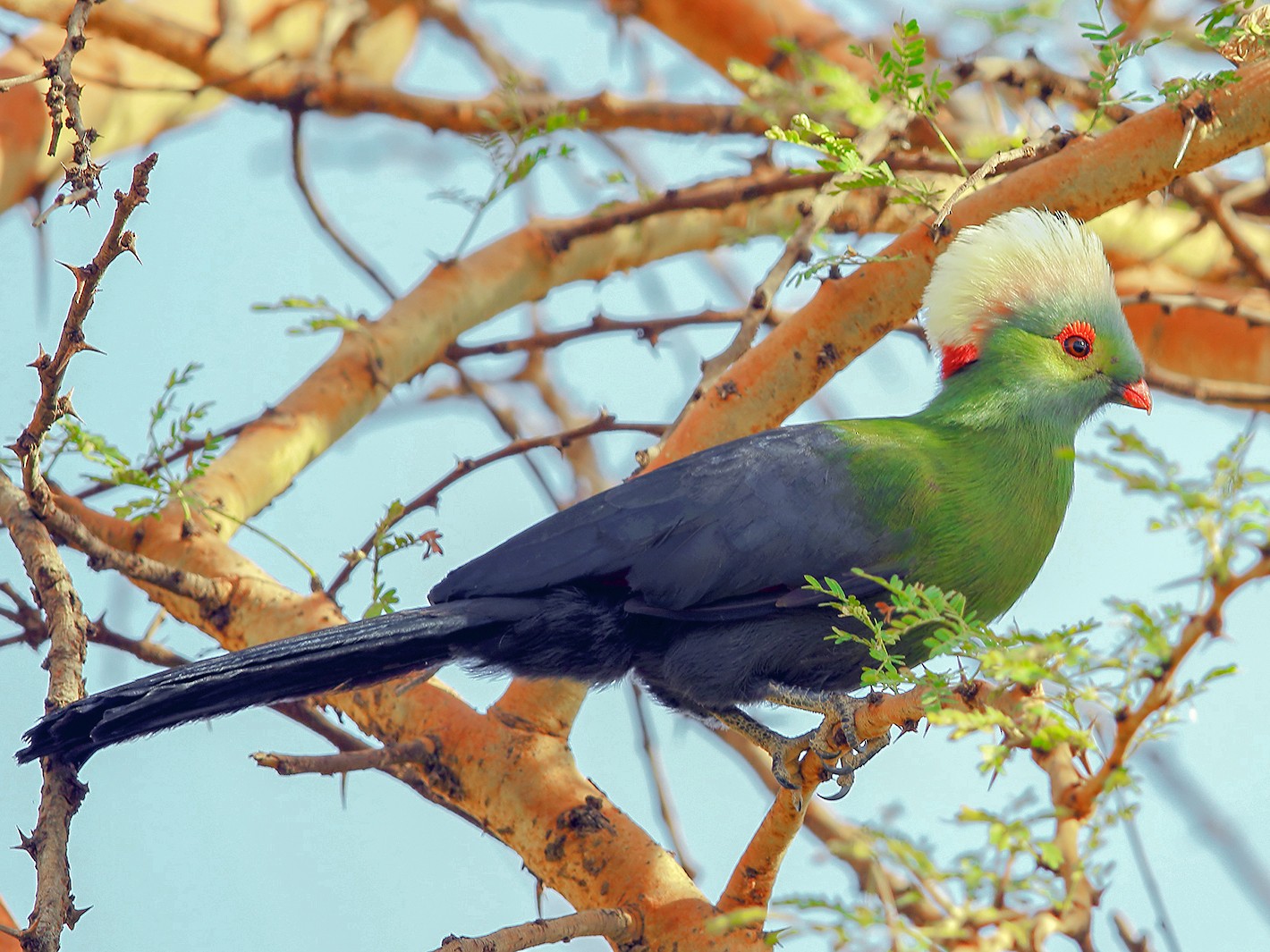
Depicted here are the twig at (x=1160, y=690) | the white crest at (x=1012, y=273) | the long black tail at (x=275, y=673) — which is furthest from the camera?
the white crest at (x=1012, y=273)

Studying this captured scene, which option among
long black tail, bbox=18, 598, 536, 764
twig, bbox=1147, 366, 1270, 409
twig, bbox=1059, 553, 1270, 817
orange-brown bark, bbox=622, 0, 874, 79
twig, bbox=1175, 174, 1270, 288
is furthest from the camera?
orange-brown bark, bbox=622, 0, 874, 79

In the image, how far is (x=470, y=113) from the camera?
205 inches

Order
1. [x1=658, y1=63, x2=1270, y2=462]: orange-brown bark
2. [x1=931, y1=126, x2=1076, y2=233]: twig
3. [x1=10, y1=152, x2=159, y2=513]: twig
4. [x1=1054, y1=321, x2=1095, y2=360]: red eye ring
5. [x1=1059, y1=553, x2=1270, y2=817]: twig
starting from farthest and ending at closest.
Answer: [x1=1054, y1=321, x2=1095, y2=360]: red eye ring < [x1=658, y1=63, x2=1270, y2=462]: orange-brown bark < [x1=931, y1=126, x2=1076, y2=233]: twig < [x1=10, y1=152, x2=159, y2=513]: twig < [x1=1059, y1=553, x2=1270, y2=817]: twig

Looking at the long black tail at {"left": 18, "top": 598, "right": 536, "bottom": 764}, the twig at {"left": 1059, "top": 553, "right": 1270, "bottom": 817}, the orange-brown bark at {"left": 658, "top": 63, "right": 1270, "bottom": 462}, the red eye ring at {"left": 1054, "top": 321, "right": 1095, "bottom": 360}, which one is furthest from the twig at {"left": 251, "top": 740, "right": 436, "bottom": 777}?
the red eye ring at {"left": 1054, "top": 321, "right": 1095, "bottom": 360}

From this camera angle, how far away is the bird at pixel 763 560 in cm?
325

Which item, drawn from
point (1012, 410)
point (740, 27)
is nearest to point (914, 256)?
point (1012, 410)

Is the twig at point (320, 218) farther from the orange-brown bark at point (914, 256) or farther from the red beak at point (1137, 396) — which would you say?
the red beak at point (1137, 396)

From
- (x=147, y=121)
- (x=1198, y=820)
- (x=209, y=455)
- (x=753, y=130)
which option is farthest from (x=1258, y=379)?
(x=147, y=121)

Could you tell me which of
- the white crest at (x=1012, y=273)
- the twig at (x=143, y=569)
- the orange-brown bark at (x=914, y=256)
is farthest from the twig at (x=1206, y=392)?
the twig at (x=143, y=569)

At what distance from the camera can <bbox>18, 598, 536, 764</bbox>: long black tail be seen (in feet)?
8.85

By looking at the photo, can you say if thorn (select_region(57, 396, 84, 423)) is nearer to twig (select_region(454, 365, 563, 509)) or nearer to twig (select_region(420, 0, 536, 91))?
twig (select_region(454, 365, 563, 509))

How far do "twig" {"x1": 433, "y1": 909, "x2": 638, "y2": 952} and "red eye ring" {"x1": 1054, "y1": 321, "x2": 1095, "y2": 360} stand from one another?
77.9 inches

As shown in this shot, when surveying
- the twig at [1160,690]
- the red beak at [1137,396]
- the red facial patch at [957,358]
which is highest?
the red facial patch at [957,358]

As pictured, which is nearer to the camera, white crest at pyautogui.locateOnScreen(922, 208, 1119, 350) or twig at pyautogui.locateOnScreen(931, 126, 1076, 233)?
twig at pyautogui.locateOnScreen(931, 126, 1076, 233)
